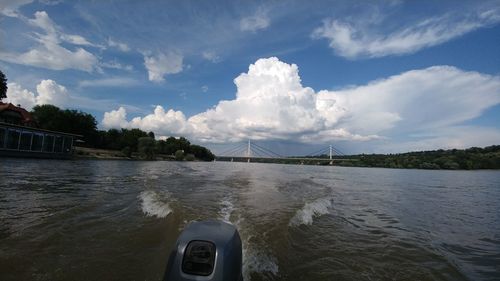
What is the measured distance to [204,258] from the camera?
3242 millimetres

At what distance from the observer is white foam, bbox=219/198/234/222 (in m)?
9.52

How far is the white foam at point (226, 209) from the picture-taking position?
375 inches

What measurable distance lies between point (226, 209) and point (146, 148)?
8311cm

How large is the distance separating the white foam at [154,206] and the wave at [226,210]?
1697mm

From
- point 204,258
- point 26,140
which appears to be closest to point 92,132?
point 26,140

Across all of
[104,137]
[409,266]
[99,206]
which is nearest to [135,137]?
[104,137]

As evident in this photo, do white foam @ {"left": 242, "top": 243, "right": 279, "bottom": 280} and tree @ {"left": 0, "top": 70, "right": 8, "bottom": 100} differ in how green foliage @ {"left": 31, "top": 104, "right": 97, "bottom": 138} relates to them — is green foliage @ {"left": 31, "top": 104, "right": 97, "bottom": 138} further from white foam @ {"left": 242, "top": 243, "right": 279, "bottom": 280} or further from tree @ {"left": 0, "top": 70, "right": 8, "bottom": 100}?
white foam @ {"left": 242, "top": 243, "right": 279, "bottom": 280}

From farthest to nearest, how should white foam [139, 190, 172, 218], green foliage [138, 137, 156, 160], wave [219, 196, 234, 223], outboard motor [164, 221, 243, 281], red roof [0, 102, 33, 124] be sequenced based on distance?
green foliage [138, 137, 156, 160], red roof [0, 102, 33, 124], wave [219, 196, 234, 223], white foam [139, 190, 172, 218], outboard motor [164, 221, 243, 281]

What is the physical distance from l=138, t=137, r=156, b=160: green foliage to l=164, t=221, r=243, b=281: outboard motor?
3536 inches

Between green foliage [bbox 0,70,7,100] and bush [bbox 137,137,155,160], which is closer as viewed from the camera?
green foliage [bbox 0,70,7,100]

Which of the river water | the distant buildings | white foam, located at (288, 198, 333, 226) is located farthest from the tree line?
white foam, located at (288, 198, 333, 226)

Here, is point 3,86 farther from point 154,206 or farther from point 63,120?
point 154,206

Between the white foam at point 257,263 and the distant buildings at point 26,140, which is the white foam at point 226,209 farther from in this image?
the distant buildings at point 26,140

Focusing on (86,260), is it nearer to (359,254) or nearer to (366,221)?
(359,254)
